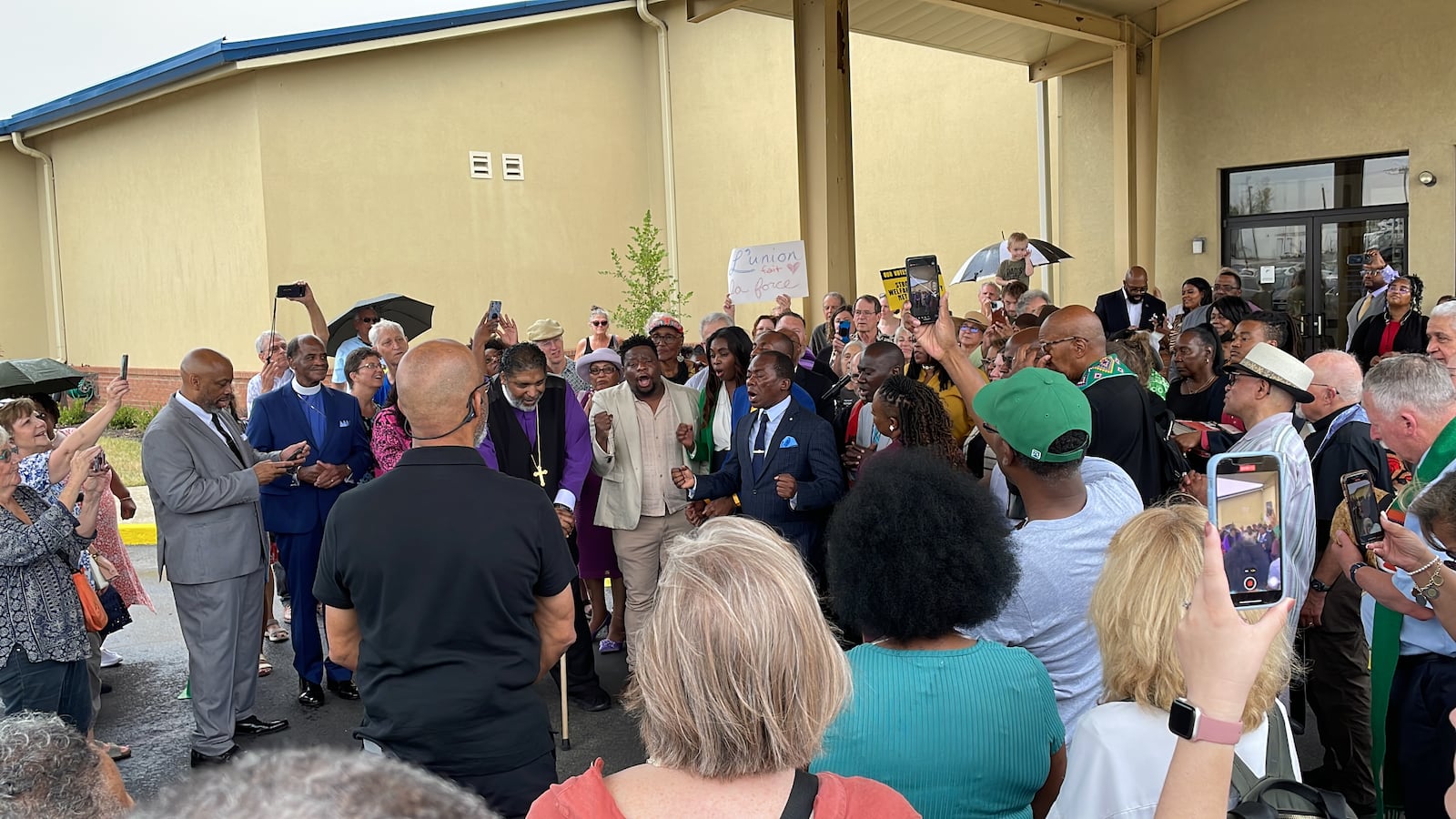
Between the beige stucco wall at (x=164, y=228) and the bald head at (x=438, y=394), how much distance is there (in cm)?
1404

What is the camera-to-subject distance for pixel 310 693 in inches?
243

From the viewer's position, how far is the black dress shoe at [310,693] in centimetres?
615

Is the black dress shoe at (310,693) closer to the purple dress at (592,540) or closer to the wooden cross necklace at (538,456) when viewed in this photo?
the purple dress at (592,540)

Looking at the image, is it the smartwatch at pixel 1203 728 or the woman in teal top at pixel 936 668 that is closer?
the smartwatch at pixel 1203 728

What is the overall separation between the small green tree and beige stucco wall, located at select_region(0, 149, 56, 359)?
11.8m

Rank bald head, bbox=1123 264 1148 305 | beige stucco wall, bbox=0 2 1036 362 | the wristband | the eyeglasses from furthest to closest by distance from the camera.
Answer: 1. beige stucco wall, bbox=0 2 1036 362
2. bald head, bbox=1123 264 1148 305
3. the eyeglasses
4. the wristband

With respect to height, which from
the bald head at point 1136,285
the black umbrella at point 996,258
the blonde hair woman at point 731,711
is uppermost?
the black umbrella at point 996,258

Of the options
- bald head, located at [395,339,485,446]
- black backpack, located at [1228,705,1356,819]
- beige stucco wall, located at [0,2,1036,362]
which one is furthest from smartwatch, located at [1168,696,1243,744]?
beige stucco wall, located at [0,2,1036,362]

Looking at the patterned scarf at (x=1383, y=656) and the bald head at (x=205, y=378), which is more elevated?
the bald head at (x=205, y=378)

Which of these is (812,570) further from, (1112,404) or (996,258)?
(996,258)

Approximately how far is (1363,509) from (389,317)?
8.68 metres

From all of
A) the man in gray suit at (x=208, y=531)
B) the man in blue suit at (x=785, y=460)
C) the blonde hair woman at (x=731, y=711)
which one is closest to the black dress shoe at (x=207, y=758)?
the man in gray suit at (x=208, y=531)

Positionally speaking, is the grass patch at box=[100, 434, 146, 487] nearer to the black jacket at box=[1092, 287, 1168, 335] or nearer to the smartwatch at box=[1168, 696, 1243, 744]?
the black jacket at box=[1092, 287, 1168, 335]

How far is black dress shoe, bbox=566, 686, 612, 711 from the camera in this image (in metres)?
6.01
